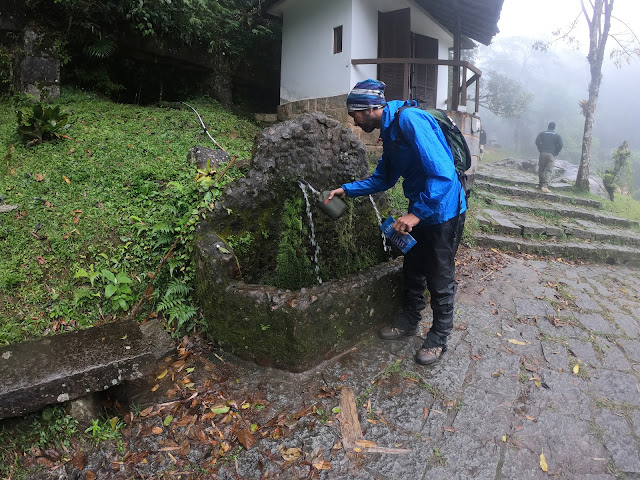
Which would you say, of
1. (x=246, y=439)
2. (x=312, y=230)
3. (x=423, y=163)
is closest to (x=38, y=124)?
(x=312, y=230)

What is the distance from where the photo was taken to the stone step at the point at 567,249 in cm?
597

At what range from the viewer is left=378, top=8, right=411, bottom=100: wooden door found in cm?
879

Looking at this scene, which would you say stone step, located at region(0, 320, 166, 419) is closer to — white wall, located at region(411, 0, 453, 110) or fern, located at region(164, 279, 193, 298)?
fern, located at region(164, 279, 193, 298)

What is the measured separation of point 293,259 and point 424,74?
8.83 meters

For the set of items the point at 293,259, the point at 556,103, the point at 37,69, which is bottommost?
the point at 293,259

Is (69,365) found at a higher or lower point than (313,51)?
lower

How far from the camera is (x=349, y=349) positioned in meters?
2.89

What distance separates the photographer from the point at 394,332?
3045 mm

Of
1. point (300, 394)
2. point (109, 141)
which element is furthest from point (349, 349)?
point (109, 141)

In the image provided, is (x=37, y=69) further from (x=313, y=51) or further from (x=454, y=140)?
(x=454, y=140)

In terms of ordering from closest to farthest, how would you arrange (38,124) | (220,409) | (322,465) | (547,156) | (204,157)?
(322,465)
(220,409)
(204,157)
(38,124)
(547,156)

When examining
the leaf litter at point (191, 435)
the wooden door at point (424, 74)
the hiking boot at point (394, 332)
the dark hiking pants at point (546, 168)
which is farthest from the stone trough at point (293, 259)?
the dark hiking pants at point (546, 168)

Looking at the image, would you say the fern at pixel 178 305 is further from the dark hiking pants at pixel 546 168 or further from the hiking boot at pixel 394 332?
the dark hiking pants at pixel 546 168

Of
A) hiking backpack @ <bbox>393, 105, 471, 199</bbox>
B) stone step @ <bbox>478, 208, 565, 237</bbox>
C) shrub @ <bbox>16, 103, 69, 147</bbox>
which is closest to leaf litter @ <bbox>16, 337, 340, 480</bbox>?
hiking backpack @ <bbox>393, 105, 471, 199</bbox>
